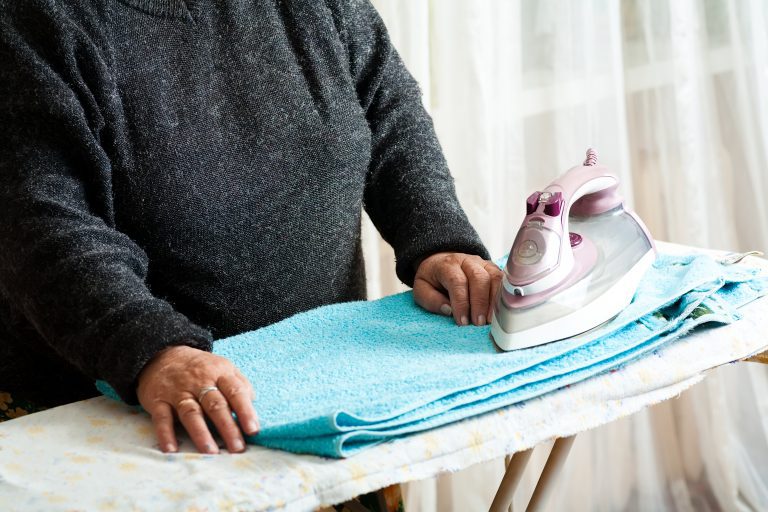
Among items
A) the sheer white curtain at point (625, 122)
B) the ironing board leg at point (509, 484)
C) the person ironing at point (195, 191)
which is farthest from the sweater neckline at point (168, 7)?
the sheer white curtain at point (625, 122)

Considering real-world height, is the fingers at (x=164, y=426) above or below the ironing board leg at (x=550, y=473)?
above

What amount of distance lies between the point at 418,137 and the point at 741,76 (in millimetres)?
852

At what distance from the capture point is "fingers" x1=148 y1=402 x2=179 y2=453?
2.82 feet

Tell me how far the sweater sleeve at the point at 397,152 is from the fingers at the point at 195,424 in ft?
1.55

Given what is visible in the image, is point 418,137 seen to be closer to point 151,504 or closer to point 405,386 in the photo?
point 405,386

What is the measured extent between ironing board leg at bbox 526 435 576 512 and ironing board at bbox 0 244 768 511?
0.6 inches

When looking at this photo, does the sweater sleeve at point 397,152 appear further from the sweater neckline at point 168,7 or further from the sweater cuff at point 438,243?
the sweater neckline at point 168,7

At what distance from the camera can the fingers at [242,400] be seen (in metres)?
0.86

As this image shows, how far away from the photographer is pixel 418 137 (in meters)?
1.39

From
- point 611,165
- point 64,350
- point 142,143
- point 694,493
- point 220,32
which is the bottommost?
point 694,493

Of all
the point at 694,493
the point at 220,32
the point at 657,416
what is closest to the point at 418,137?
the point at 220,32

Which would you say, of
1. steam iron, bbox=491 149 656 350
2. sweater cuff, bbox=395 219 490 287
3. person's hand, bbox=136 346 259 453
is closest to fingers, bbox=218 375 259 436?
person's hand, bbox=136 346 259 453

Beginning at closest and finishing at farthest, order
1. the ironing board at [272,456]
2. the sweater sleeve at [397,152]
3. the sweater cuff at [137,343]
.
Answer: the ironing board at [272,456]
the sweater cuff at [137,343]
the sweater sleeve at [397,152]

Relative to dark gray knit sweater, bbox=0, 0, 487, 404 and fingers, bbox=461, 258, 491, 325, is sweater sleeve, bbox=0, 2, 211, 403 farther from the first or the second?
fingers, bbox=461, 258, 491, 325
